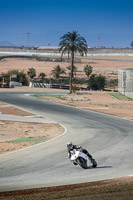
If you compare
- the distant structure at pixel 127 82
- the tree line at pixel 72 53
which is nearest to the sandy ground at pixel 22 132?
the distant structure at pixel 127 82

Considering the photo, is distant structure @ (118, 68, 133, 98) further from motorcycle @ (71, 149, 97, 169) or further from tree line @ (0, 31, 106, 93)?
motorcycle @ (71, 149, 97, 169)

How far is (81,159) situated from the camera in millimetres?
17750

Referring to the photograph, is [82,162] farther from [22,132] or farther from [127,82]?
[127,82]

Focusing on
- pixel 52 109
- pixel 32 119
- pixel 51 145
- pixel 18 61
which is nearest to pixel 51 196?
pixel 51 145

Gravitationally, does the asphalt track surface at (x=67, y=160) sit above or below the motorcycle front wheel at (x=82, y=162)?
below

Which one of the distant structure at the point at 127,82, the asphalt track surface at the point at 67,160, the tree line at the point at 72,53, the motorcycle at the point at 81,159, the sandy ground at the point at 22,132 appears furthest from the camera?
the tree line at the point at 72,53

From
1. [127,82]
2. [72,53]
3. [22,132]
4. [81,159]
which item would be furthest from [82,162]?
[72,53]

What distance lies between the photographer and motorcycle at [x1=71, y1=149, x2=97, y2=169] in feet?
58.0

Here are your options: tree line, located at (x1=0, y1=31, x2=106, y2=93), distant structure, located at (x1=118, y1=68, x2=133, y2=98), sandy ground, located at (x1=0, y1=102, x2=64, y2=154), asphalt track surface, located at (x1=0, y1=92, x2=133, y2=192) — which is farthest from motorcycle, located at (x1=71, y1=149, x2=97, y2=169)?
tree line, located at (x1=0, y1=31, x2=106, y2=93)

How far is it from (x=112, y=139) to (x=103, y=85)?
195 ft

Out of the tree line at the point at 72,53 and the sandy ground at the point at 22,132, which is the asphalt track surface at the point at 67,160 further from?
the tree line at the point at 72,53

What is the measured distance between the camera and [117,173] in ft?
57.1

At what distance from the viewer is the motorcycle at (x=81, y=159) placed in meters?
17.7

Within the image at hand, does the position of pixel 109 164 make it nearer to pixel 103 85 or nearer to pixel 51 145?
pixel 51 145
